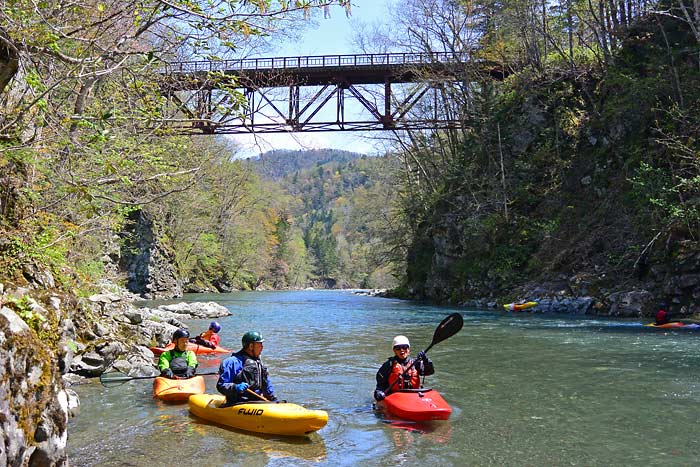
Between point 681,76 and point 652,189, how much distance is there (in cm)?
471

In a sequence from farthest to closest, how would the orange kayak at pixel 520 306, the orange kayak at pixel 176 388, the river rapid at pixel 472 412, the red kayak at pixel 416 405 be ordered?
the orange kayak at pixel 520 306, the orange kayak at pixel 176 388, the red kayak at pixel 416 405, the river rapid at pixel 472 412

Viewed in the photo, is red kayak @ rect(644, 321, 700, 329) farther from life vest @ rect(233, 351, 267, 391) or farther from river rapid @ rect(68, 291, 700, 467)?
life vest @ rect(233, 351, 267, 391)

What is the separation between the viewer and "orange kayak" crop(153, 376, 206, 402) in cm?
827

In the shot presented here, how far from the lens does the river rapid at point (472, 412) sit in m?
5.83

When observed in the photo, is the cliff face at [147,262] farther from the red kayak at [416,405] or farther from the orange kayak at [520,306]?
the red kayak at [416,405]

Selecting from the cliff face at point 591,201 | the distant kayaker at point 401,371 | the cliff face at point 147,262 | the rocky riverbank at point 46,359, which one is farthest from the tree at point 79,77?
the cliff face at point 147,262

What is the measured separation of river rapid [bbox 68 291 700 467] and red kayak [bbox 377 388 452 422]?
12 centimetres

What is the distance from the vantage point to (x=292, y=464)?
5.65 m

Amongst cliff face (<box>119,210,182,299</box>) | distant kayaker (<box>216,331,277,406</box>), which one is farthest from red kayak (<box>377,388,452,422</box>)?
cliff face (<box>119,210,182,299</box>)

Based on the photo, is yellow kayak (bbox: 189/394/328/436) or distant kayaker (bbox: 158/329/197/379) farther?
distant kayaker (bbox: 158/329/197/379)

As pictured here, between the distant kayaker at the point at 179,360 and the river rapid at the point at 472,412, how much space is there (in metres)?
0.51

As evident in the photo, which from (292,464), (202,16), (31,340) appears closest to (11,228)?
(31,340)

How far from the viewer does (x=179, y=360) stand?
9305 mm

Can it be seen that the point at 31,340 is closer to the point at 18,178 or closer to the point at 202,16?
the point at 202,16
